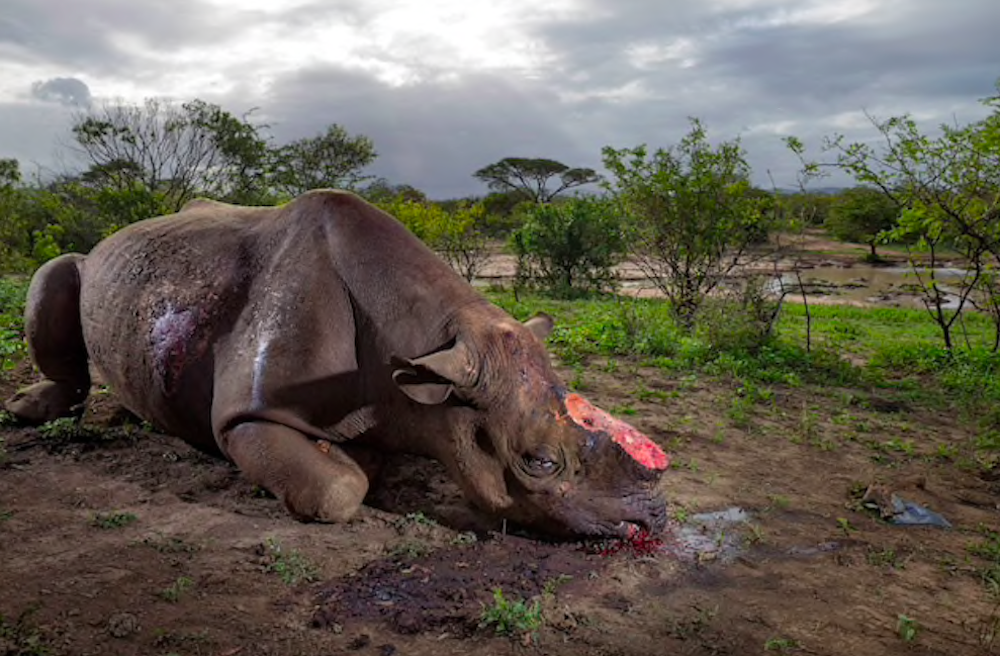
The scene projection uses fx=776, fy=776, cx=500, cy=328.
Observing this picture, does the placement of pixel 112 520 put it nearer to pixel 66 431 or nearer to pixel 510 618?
pixel 66 431

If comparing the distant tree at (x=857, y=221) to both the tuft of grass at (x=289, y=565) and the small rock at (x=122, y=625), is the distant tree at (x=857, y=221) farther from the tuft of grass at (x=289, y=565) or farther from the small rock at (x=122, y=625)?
the small rock at (x=122, y=625)

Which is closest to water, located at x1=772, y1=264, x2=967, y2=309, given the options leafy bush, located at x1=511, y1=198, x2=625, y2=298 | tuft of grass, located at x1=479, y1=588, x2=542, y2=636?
leafy bush, located at x1=511, y1=198, x2=625, y2=298

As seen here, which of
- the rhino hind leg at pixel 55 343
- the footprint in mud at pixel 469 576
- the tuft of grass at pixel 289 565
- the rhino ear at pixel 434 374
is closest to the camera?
the footprint in mud at pixel 469 576

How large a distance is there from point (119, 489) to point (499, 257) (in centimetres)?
2827

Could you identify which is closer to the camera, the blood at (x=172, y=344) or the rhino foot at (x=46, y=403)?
the blood at (x=172, y=344)

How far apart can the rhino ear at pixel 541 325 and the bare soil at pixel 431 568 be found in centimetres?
110

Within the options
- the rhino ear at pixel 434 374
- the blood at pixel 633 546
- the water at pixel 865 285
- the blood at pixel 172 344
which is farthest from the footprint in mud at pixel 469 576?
the water at pixel 865 285

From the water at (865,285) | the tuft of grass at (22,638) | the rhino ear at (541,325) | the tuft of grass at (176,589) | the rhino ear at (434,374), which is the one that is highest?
the rhino ear at (541,325)

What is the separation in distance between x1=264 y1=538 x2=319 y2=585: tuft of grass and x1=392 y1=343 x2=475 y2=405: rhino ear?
36.6 inches

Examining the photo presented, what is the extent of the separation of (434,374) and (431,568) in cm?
93

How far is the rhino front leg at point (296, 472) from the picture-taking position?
3973 millimetres

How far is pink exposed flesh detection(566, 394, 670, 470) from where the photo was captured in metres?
3.86

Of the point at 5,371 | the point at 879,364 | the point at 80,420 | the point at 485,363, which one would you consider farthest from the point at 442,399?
the point at 879,364

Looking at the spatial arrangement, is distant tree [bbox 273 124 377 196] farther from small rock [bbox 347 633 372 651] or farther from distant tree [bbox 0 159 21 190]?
small rock [bbox 347 633 372 651]
